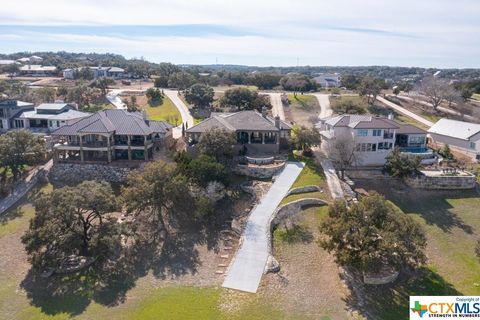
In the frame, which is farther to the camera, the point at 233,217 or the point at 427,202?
the point at 427,202

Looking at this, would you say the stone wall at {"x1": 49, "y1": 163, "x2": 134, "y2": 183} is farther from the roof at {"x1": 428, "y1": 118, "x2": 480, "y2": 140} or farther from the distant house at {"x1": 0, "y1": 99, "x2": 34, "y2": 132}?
the roof at {"x1": 428, "y1": 118, "x2": 480, "y2": 140}

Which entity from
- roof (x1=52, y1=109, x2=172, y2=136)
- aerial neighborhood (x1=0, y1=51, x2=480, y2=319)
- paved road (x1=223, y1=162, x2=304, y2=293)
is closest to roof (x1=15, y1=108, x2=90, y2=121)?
aerial neighborhood (x1=0, y1=51, x2=480, y2=319)

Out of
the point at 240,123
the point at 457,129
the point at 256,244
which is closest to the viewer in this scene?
the point at 256,244

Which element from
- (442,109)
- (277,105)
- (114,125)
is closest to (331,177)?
(114,125)

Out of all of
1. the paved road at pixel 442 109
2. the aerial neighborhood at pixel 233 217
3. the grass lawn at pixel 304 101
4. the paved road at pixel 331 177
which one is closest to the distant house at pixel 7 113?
the aerial neighborhood at pixel 233 217

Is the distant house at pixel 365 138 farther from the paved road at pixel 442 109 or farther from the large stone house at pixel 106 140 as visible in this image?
the paved road at pixel 442 109

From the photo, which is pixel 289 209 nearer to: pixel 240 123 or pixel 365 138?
pixel 365 138

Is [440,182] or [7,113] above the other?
[7,113]
